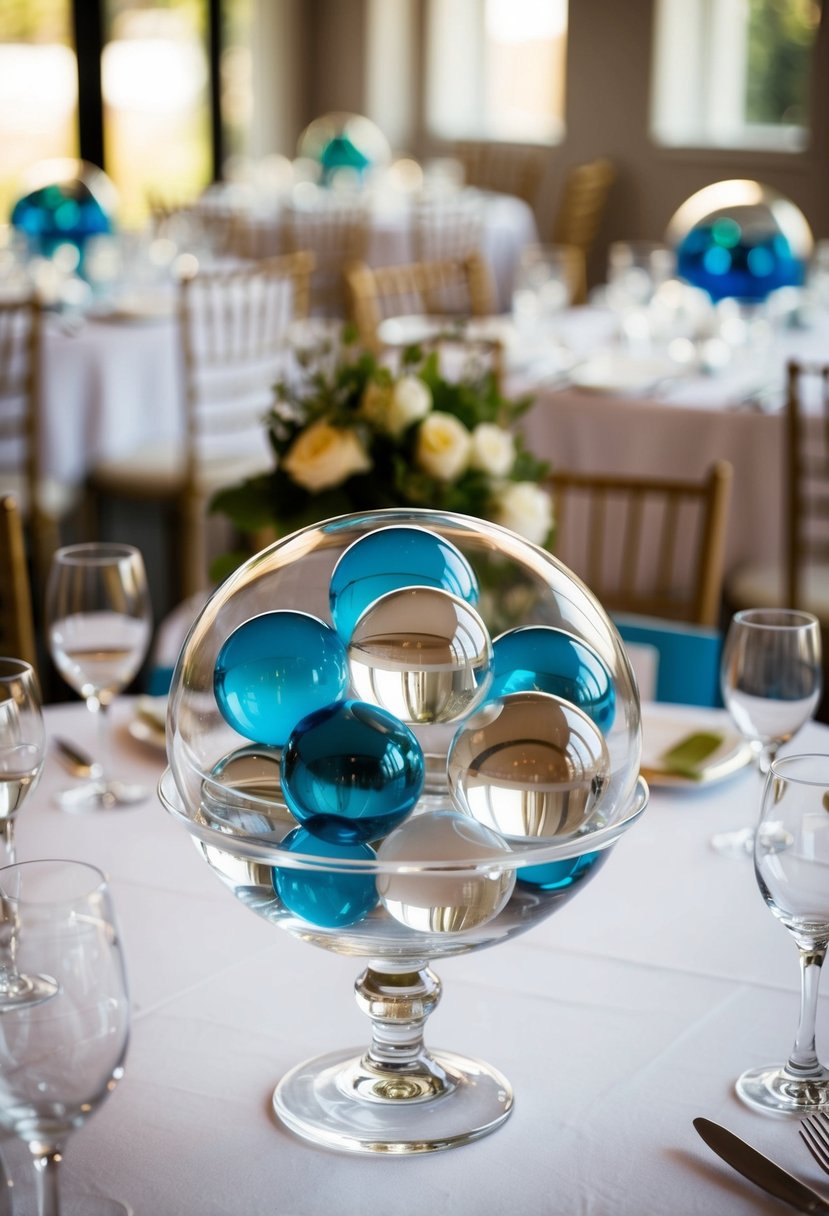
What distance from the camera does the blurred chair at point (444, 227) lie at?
590 centimetres

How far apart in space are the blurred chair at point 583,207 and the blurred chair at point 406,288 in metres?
2.60

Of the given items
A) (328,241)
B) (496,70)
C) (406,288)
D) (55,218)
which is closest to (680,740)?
(406,288)

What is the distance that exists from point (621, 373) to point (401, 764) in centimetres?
260

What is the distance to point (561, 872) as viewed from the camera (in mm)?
845

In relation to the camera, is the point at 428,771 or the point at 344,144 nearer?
the point at 428,771

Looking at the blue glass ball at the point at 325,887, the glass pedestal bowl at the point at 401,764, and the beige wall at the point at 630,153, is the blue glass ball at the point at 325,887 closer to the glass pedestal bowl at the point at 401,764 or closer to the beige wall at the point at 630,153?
the glass pedestal bowl at the point at 401,764

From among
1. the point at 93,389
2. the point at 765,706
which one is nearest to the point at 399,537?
the point at 765,706

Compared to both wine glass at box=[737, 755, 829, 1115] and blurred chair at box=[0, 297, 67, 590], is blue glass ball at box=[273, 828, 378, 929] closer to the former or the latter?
wine glass at box=[737, 755, 829, 1115]

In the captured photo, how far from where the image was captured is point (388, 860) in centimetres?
80

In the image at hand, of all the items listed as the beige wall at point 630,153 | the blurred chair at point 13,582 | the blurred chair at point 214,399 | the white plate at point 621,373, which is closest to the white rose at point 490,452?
the blurred chair at point 13,582

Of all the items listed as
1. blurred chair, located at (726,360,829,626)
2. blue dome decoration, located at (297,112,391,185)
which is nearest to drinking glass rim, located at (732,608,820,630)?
blurred chair, located at (726,360,829,626)

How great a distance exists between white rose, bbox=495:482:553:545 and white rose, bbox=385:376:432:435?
0.12 metres

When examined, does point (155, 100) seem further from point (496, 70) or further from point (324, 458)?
point (324, 458)

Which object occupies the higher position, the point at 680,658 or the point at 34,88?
the point at 34,88
